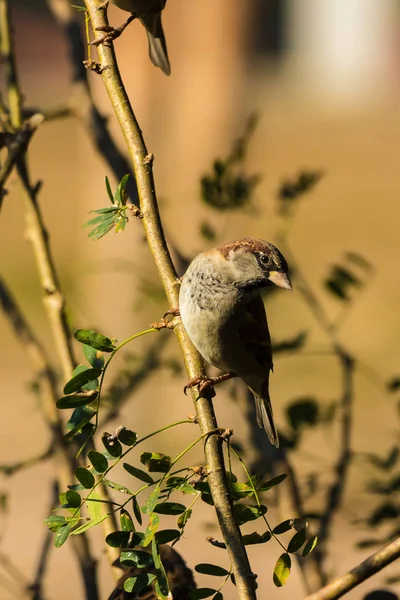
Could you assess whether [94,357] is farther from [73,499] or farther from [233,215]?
[233,215]

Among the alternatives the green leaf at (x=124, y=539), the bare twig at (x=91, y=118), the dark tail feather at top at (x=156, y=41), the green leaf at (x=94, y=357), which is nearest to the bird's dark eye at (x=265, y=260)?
the bare twig at (x=91, y=118)

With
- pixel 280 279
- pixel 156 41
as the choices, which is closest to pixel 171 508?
pixel 280 279

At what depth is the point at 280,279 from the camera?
1692 mm

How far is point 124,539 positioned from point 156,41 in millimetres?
1122

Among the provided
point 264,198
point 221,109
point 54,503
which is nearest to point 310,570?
point 54,503

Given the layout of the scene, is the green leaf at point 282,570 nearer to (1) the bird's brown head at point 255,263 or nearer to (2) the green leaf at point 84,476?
(2) the green leaf at point 84,476

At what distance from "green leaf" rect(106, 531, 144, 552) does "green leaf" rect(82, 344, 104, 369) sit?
0.68 feet

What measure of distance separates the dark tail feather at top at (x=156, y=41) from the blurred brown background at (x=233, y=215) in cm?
59

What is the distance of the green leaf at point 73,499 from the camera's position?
1187mm

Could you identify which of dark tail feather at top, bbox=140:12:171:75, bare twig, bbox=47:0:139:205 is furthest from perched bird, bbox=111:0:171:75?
bare twig, bbox=47:0:139:205

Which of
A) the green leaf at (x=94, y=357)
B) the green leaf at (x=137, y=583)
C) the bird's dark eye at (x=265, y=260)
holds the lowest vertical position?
the green leaf at (x=137, y=583)

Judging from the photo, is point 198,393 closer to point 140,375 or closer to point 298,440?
point 298,440

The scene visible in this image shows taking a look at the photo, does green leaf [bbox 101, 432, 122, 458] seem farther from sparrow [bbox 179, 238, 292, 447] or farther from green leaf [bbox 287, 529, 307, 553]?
sparrow [bbox 179, 238, 292, 447]

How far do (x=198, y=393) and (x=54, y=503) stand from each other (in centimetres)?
114
